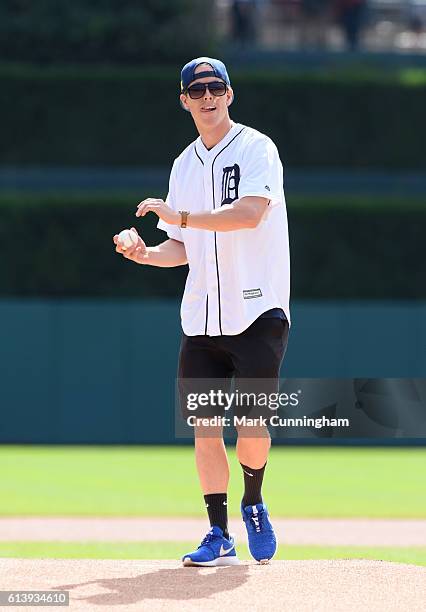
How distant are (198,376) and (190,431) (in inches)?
19.6

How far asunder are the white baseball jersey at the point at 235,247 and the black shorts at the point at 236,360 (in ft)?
0.17

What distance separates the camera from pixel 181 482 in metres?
12.6

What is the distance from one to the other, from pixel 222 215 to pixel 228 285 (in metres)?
0.38

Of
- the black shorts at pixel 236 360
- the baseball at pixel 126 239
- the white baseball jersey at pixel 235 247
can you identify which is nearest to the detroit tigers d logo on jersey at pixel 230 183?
the white baseball jersey at pixel 235 247

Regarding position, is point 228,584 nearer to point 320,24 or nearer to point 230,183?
point 230,183

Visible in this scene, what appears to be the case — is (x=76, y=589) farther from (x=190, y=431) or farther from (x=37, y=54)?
(x=37, y=54)

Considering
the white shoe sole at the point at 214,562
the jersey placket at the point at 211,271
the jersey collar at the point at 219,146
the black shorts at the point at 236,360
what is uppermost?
the jersey collar at the point at 219,146

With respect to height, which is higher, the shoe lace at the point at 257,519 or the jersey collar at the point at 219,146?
the jersey collar at the point at 219,146

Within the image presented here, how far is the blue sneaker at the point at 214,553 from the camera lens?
6004mm

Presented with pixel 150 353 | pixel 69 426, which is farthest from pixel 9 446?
pixel 150 353

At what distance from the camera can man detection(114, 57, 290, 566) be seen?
238 inches

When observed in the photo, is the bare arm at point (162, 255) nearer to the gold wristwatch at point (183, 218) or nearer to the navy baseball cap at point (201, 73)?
the gold wristwatch at point (183, 218)

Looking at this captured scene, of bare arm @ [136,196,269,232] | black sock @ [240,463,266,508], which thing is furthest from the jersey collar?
black sock @ [240,463,266,508]

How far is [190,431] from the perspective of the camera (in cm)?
655
